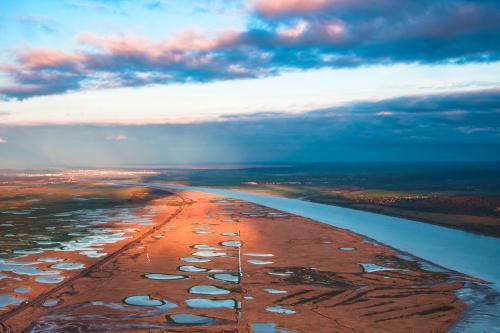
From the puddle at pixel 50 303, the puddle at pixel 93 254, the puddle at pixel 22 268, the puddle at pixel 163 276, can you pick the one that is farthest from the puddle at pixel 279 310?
the puddle at pixel 93 254

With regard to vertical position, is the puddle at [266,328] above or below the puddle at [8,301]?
below

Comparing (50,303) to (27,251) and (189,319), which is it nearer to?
(189,319)

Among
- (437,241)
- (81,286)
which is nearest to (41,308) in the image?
(81,286)

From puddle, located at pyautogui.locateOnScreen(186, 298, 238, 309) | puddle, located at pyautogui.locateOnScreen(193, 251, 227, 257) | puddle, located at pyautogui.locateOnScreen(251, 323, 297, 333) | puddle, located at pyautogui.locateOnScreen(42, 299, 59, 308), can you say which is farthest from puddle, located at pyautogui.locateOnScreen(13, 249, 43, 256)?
puddle, located at pyautogui.locateOnScreen(251, 323, 297, 333)

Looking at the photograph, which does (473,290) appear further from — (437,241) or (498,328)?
(437,241)

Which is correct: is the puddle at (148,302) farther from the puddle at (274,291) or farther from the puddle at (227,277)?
the puddle at (274,291)

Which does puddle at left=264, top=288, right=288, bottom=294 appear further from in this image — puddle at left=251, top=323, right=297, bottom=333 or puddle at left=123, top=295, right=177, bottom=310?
puddle at left=123, top=295, right=177, bottom=310
